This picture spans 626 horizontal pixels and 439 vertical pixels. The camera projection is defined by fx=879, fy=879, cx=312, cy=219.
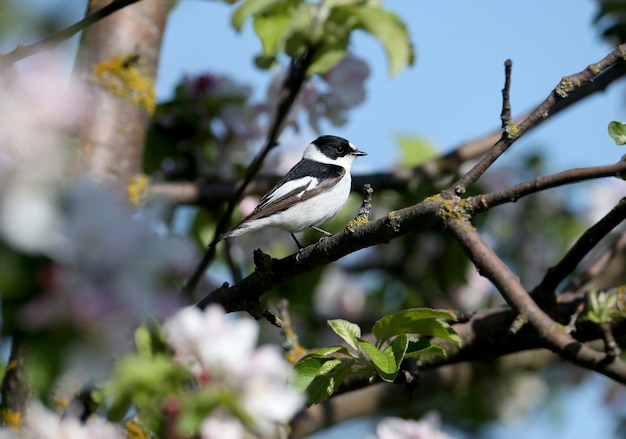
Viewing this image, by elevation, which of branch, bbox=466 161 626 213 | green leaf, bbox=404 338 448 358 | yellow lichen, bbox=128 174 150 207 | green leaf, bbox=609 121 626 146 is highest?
green leaf, bbox=609 121 626 146

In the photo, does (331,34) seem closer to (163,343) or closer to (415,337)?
(415,337)

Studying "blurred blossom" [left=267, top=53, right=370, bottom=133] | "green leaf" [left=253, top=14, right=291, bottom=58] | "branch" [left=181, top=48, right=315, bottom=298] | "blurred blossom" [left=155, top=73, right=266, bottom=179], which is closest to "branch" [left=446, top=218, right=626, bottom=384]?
"branch" [left=181, top=48, right=315, bottom=298]

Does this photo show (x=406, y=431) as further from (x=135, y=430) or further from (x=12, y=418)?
(x=12, y=418)

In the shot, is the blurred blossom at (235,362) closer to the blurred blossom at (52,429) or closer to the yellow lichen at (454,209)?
the blurred blossom at (52,429)

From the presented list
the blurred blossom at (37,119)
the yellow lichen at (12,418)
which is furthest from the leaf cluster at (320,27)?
the blurred blossom at (37,119)

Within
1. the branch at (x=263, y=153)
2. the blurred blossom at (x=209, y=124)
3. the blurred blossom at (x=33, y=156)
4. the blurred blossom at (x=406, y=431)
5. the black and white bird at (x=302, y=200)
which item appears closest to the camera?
the blurred blossom at (x=33, y=156)

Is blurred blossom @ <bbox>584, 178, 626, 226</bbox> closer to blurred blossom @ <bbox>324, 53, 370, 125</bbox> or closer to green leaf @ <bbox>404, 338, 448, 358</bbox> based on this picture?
blurred blossom @ <bbox>324, 53, 370, 125</bbox>

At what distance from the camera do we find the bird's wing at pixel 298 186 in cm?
389

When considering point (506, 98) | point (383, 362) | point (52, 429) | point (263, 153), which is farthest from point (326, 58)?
point (52, 429)

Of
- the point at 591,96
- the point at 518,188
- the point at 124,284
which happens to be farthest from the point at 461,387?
the point at 124,284

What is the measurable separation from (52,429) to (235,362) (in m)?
0.38

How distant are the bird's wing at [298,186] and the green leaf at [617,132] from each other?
6.03 ft

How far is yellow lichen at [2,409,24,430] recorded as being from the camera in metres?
1.77

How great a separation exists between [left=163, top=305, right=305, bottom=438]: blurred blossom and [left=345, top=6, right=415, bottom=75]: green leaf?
7.09ft
